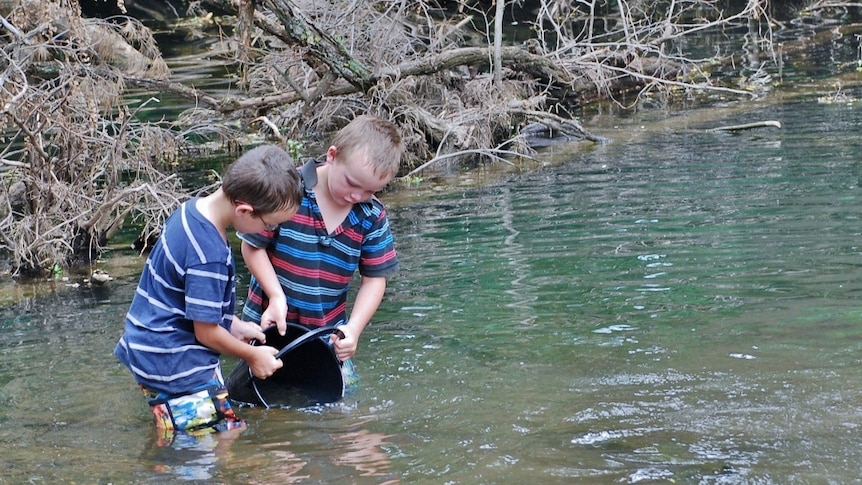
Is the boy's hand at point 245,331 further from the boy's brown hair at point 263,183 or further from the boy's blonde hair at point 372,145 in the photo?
the boy's blonde hair at point 372,145

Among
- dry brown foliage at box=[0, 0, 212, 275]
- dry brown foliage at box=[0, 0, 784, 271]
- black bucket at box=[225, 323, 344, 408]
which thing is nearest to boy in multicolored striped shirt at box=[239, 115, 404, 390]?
black bucket at box=[225, 323, 344, 408]

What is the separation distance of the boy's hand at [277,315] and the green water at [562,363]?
0.49 m

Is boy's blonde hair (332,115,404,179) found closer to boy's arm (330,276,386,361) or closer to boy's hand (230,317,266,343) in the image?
boy's arm (330,276,386,361)

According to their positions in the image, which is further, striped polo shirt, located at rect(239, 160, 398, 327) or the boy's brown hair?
striped polo shirt, located at rect(239, 160, 398, 327)

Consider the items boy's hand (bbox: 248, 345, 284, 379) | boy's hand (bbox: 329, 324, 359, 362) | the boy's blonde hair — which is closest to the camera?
boy's hand (bbox: 248, 345, 284, 379)

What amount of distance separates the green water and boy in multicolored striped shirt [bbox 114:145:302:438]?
229 millimetres

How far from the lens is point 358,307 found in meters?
4.36

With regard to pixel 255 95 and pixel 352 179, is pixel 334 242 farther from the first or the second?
pixel 255 95

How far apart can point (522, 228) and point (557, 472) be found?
15.8ft

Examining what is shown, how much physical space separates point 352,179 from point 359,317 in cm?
67

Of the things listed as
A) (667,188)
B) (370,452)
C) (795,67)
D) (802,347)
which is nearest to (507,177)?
(667,188)

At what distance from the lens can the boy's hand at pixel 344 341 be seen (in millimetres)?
4156

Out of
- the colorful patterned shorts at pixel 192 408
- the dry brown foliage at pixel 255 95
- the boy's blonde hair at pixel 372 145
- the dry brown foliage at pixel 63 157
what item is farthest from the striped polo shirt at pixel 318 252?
the dry brown foliage at pixel 63 157

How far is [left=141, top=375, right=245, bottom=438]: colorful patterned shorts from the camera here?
393 centimetres
